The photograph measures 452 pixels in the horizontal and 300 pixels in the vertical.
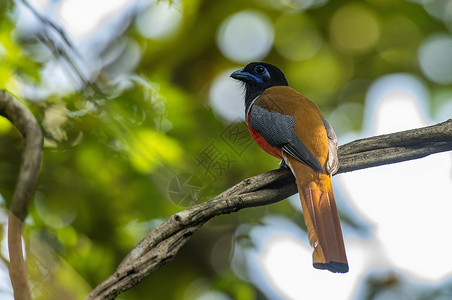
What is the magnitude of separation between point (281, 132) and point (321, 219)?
680 millimetres

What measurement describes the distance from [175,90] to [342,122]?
79.8 inches

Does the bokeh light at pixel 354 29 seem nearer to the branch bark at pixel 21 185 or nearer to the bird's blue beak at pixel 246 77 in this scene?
the bird's blue beak at pixel 246 77

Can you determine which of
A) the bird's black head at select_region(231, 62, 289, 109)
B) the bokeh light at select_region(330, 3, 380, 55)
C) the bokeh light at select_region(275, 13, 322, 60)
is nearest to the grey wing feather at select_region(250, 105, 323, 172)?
the bird's black head at select_region(231, 62, 289, 109)

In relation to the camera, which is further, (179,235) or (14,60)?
(14,60)

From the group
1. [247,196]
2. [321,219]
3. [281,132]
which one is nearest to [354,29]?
[281,132]

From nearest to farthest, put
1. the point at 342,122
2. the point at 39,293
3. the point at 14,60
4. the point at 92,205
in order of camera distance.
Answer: the point at 39,293 → the point at 14,60 → the point at 92,205 → the point at 342,122

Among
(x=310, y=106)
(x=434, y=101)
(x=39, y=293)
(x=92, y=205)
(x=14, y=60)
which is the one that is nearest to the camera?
(x=39, y=293)

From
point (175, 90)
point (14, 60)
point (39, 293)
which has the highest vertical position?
point (175, 90)

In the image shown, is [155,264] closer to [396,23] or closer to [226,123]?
[226,123]

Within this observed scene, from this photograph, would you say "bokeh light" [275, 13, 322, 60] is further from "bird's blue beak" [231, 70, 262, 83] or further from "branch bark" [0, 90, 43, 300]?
"branch bark" [0, 90, 43, 300]

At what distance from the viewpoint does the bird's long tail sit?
1972 mm

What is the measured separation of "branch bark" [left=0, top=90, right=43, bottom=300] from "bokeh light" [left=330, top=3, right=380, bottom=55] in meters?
4.27

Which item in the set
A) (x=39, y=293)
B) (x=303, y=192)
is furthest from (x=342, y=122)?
(x=39, y=293)

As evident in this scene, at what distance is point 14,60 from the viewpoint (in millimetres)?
3367
